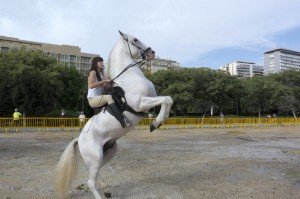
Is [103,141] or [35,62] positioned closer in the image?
[103,141]

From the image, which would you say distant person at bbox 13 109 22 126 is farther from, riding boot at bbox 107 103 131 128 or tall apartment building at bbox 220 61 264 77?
tall apartment building at bbox 220 61 264 77

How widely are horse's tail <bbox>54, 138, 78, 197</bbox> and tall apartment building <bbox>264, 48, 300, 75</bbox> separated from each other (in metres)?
114

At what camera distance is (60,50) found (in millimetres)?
89625

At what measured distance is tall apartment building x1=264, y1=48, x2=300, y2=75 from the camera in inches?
4454

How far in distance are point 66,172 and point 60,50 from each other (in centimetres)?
8879

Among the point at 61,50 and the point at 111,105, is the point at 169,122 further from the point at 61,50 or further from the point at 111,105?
the point at 61,50

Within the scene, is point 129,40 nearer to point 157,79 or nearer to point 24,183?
point 24,183

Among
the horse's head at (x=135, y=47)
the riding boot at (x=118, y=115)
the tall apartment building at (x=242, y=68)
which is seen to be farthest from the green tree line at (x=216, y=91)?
the tall apartment building at (x=242, y=68)

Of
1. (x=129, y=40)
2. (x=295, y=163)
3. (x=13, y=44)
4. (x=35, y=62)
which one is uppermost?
(x=13, y=44)

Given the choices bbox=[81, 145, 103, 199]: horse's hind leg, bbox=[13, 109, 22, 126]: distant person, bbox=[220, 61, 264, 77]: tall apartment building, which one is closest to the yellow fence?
bbox=[13, 109, 22, 126]: distant person

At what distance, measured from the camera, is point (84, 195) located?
19.0 ft

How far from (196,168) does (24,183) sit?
412cm

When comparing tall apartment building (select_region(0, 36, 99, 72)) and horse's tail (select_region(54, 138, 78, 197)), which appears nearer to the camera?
horse's tail (select_region(54, 138, 78, 197))

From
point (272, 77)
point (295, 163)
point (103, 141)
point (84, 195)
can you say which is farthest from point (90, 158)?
point (272, 77)
